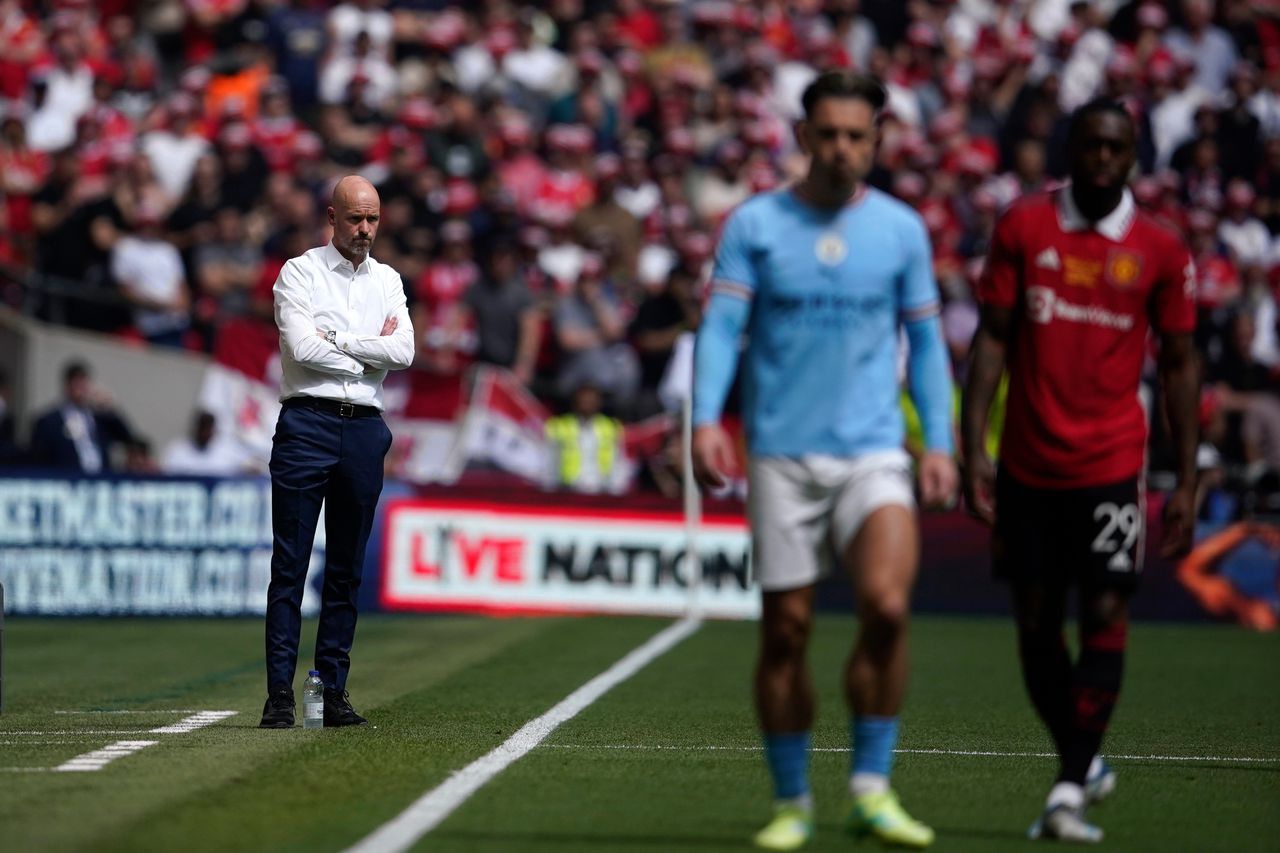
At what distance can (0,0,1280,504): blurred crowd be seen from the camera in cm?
2112

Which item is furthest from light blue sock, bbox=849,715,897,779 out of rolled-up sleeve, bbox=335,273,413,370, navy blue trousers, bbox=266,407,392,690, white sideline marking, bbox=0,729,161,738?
white sideline marking, bbox=0,729,161,738

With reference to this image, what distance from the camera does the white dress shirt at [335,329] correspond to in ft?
30.8

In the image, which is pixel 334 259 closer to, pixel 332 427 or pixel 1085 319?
pixel 332 427

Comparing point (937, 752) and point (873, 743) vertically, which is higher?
point (873, 743)

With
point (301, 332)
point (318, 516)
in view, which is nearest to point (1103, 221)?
point (301, 332)

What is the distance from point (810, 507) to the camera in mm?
6438

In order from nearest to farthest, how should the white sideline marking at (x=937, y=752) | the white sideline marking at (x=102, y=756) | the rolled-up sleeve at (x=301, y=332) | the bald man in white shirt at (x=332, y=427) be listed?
the white sideline marking at (x=102, y=756) → the white sideline marking at (x=937, y=752) → the rolled-up sleeve at (x=301, y=332) → the bald man in white shirt at (x=332, y=427)

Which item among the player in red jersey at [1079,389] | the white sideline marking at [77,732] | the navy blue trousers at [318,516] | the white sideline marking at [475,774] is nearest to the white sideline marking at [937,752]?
the white sideline marking at [475,774]

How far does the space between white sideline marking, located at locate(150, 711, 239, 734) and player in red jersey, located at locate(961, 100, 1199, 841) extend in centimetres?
407

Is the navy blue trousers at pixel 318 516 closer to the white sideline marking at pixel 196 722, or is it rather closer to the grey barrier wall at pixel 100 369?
the white sideline marking at pixel 196 722

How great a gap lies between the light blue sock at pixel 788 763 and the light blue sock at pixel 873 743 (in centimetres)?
16

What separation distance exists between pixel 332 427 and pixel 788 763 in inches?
144

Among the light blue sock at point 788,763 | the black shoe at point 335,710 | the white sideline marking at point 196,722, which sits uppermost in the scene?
the light blue sock at point 788,763

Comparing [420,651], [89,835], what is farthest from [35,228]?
[89,835]
